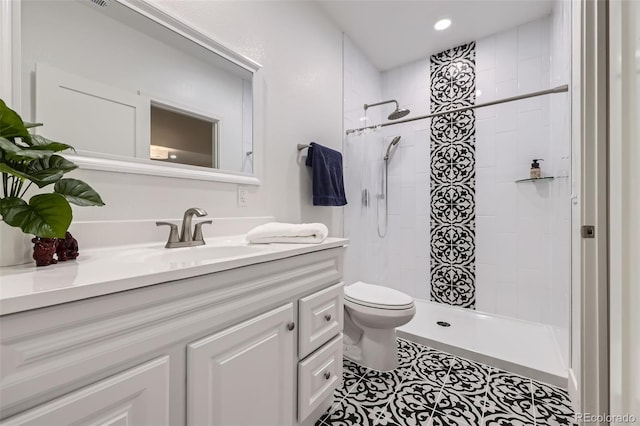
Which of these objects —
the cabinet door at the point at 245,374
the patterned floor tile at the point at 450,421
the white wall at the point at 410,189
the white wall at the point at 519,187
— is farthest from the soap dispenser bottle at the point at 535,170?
the cabinet door at the point at 245,374

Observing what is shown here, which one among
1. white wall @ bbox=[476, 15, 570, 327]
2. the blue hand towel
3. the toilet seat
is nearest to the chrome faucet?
the blue hand towel

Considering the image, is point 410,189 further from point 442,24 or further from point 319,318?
point 319,318

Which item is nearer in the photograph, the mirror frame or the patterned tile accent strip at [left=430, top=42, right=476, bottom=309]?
the mirror frame

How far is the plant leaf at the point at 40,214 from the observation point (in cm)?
59

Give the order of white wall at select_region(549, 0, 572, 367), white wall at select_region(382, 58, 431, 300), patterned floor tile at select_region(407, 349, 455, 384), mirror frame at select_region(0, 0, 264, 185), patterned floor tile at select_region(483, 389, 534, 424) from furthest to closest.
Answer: white wall at select_region(382, 58, 431, 300) < white wall at select_region(549, 0, 572, 367) < patterned floor tile at select_region(407, 349, 455, 384) < patterned floor tile at select_region(483, 389, 534, 424) < mirror frame at select_region(0, 0, 264, 185)

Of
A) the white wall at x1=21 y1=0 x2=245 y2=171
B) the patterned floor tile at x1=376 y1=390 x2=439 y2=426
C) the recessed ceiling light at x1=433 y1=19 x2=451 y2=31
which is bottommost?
the patterned floor tile at x1=376 y1=390 x2=439 y2=426

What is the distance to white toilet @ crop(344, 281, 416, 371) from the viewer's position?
61.6 inches

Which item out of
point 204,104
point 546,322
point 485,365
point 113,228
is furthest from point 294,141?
point 546,322

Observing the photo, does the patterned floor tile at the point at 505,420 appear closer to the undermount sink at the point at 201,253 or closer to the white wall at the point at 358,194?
the white wall at the point at 358,194

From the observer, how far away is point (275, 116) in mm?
1658

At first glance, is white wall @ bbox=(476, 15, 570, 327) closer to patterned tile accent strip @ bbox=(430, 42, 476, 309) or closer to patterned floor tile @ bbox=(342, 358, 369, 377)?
patterned tile accent strip @ bbox=(430, 42, 476, 309)

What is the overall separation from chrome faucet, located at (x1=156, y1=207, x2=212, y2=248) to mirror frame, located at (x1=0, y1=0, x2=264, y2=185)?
19 cm
